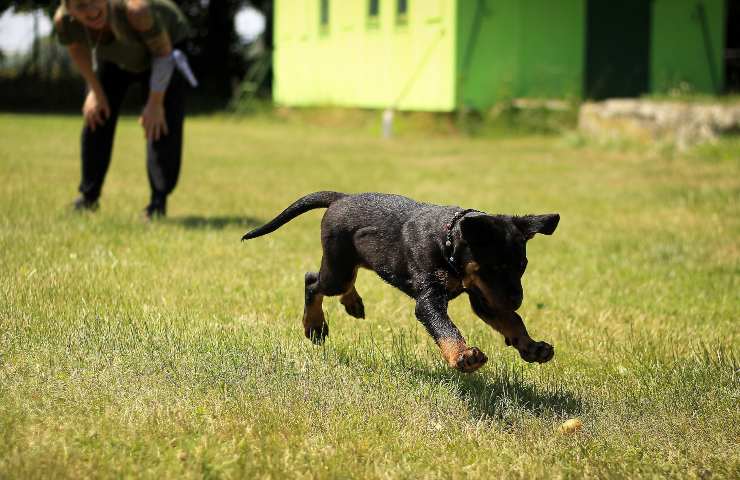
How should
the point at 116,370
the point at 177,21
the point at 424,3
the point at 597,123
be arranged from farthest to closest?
the point at 424,3
the point at 597,123
the point at 177,21
the point at 116,370

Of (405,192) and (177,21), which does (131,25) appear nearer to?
(177,21)

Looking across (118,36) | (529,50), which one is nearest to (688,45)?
(529,50)

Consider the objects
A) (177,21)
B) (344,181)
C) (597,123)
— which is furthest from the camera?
(597,123)

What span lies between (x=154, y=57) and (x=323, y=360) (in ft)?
14.0

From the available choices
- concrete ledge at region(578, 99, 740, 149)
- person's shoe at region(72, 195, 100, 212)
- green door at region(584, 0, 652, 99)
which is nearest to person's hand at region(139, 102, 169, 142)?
person's shoe at region(72, 195, 100, 212)

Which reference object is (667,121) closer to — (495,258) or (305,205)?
(305,205)

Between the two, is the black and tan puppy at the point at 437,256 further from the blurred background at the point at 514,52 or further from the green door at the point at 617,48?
the green door at the point at 617,48

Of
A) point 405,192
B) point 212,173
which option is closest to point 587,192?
point 405,192

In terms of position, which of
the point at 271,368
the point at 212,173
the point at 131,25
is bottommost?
the point at 212,173

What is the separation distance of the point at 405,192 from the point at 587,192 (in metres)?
2.09

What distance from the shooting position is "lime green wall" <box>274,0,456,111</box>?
20891mm

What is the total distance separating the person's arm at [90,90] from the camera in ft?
26.7

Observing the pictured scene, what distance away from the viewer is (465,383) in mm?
4430

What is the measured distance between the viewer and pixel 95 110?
8305 mm
